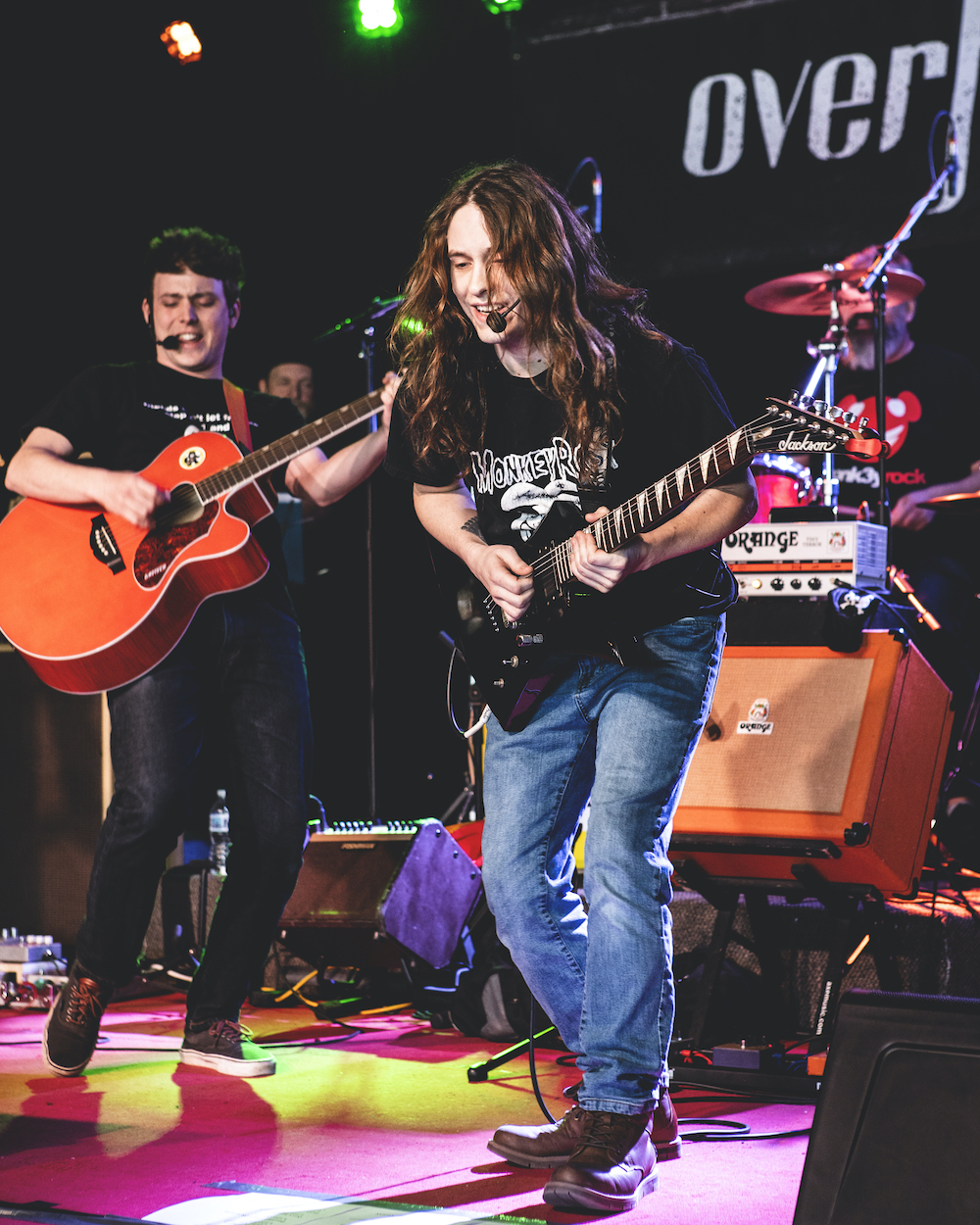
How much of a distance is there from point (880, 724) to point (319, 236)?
424 cm

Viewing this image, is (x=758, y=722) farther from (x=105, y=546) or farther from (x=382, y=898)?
(x=105, y=546)

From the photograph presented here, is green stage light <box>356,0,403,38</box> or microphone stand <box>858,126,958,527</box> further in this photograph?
green stage light <box>356,0,403,38</box>

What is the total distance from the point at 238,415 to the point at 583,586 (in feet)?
5.31

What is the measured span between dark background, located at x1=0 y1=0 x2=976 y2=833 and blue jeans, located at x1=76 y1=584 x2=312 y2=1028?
2.87m

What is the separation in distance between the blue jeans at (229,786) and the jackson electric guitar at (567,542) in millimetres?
986

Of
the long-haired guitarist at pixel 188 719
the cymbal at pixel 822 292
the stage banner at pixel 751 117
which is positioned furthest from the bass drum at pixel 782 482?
the long-haired guitarist at pixel 188 719

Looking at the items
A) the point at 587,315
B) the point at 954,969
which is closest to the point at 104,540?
the point at 587,315

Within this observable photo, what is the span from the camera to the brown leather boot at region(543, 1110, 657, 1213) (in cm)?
215

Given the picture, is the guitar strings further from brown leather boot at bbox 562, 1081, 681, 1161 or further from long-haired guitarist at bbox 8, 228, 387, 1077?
long-haired guitarist at bbox 8, 228, 387, 1077

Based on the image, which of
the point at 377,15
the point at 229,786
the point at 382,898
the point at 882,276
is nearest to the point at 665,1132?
the point at 229,786

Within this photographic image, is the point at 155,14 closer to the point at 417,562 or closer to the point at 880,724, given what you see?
the point at 417,562

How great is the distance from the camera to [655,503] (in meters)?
2.37

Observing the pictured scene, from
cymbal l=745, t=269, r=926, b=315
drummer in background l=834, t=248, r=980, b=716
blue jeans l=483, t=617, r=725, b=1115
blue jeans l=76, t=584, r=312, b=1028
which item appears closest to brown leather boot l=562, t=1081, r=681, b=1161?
blue jeans l=483, t=617, r=725, b=1115

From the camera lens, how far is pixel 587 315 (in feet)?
8.40
